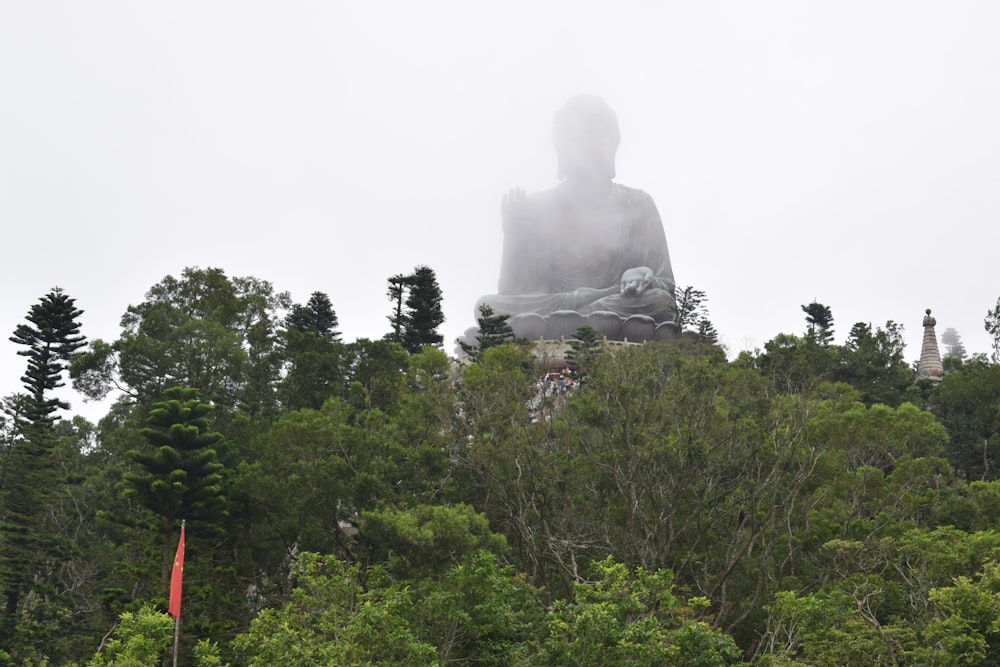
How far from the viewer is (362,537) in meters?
17.3

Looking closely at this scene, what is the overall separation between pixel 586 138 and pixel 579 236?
4868mm

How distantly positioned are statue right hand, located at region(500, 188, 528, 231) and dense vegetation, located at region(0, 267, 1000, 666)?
61.2 ft

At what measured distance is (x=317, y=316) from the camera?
3694cm

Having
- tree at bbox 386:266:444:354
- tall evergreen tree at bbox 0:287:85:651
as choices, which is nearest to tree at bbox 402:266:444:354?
tree at bbox 386:266:444:354

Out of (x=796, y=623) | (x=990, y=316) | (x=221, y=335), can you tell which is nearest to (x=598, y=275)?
(x=990, y=316)

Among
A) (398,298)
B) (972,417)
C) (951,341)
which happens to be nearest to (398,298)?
(398,298)

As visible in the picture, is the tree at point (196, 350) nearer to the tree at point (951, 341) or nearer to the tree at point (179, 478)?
the tree at point (179, 478)

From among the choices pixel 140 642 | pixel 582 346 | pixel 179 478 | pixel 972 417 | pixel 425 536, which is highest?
pixel 582 346

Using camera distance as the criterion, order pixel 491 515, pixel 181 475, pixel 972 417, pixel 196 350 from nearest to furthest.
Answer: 1. pixel 181 475
2. pixel 491 515
3. pixel 196 350
4. pixel 972 417

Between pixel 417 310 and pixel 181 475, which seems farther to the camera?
pixel 417 310

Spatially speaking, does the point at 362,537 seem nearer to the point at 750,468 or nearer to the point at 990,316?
the point at 750,468

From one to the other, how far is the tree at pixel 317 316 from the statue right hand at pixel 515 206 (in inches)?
404

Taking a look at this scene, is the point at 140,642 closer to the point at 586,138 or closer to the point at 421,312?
the point at 421,312

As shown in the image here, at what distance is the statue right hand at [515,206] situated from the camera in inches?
1721
